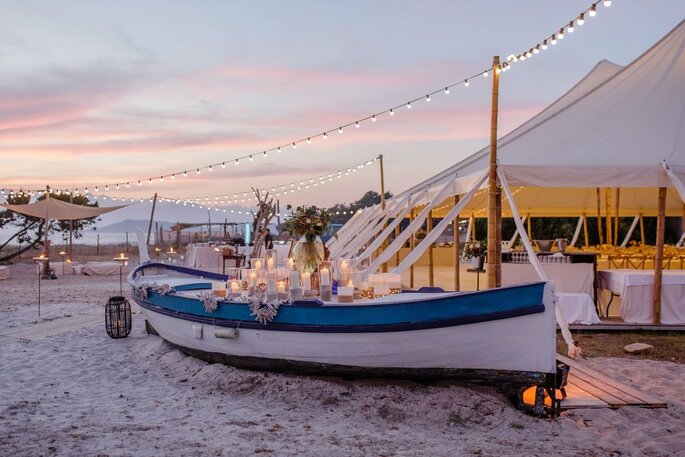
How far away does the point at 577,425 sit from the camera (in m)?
4.43

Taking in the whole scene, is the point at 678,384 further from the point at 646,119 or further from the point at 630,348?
the point at 646,119

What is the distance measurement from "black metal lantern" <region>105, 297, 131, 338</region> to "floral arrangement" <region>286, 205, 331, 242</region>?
343 cm

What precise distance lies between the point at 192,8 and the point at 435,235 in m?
5.87

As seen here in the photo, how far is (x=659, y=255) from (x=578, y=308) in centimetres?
116

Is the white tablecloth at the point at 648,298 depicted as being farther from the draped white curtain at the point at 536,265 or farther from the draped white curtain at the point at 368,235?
the draped white curtain at the point at 368,235

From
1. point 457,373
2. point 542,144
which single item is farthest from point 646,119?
point 457,373

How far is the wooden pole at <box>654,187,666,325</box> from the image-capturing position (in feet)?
25.4

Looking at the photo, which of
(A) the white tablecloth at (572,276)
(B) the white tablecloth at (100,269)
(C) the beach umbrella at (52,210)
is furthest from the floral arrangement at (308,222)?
(C) the beach umbrella at (52,210)

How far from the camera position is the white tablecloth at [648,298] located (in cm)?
804

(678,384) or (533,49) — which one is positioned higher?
(533,49)

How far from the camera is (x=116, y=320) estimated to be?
27.7ft

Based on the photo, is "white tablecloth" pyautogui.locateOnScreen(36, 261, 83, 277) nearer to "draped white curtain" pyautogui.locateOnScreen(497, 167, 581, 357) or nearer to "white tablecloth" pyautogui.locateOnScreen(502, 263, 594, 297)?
"white tablecloth" pyautogui.locateOnScreen(502, 263, 594, 297)

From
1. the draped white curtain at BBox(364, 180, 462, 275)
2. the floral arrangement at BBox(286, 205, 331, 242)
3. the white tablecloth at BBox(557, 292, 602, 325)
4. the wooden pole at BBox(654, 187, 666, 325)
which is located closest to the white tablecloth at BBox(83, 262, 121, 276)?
the draped white curtain at BBox(364, 180, 462, 275)

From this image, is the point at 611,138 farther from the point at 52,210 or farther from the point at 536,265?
the point at 52,210
